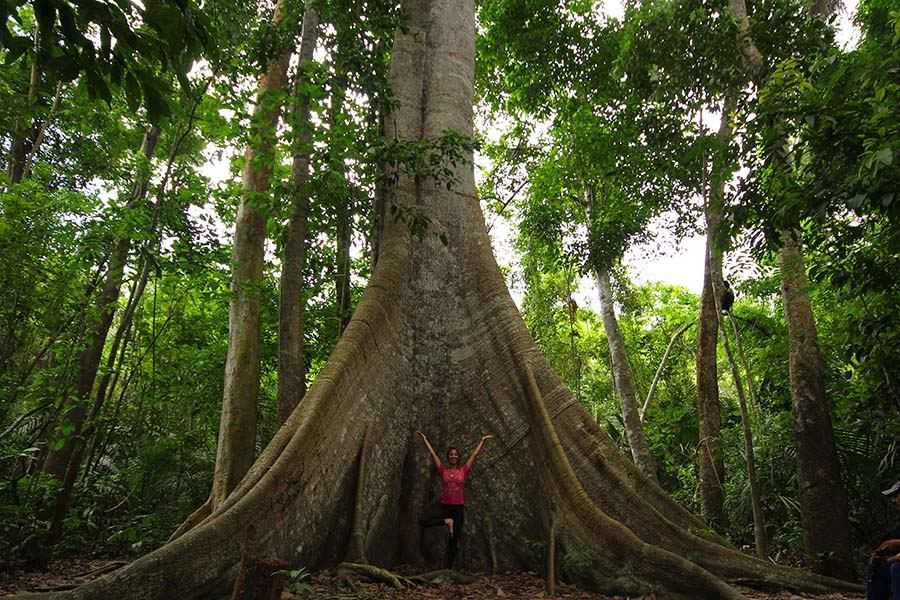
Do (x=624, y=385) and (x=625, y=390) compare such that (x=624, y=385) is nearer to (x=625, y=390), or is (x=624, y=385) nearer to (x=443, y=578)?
(x=625, y=390)

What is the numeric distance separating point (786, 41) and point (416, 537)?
725cm

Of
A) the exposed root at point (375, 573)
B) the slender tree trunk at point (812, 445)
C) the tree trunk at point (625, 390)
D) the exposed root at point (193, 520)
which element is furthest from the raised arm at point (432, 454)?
the tree trunk at point (625, 390)

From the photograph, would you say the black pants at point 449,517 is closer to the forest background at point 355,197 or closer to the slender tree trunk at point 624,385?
the forest background at point 355,197

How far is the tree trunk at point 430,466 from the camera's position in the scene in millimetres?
3799

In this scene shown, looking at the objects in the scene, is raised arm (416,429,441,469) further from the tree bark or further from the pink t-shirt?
the tree bark

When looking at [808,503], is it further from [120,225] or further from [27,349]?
[27,349]

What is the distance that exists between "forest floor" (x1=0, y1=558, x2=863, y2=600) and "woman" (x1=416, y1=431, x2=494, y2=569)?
326mm

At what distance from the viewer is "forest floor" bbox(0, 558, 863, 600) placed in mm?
3576

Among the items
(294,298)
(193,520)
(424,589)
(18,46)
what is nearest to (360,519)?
(424,589)

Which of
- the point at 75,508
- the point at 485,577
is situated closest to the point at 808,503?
the point at 485,577

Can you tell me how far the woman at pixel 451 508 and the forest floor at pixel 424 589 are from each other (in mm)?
326

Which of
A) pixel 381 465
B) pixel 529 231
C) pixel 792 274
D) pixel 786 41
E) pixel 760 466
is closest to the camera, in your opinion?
pixel 381 465

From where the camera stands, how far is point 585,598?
3.88 meters

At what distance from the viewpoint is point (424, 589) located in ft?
13.0
